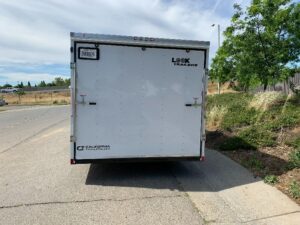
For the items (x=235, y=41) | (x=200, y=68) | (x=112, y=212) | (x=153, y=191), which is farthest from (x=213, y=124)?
(x=112, y=212)

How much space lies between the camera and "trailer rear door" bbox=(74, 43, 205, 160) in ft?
24.4

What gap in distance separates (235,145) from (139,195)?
13.8ft

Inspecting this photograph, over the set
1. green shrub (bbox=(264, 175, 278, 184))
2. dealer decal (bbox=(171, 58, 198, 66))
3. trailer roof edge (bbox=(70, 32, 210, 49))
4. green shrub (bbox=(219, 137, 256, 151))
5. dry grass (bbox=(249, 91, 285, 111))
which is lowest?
green shrub (bbox=(264, 175, 278, 184))

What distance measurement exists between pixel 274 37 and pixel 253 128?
248 inches

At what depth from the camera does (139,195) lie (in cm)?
663

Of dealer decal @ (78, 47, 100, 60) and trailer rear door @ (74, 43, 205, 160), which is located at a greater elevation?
dealer decal @ (78, 47, 100, 60)

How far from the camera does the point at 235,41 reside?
16578mm

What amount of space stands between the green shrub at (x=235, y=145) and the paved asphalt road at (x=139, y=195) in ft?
2.07

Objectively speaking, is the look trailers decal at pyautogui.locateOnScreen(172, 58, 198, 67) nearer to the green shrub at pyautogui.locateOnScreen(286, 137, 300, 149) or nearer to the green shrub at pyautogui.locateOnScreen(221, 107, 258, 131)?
the green shrub at pyautogui.locateOnScreen(286, 137, 300, 149)

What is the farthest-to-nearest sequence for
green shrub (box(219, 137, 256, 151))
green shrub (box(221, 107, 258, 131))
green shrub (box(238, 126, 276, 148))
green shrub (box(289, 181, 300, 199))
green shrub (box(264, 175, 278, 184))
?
1. green shrub (box(221, 107, 258, 131))
2. green shrub (box(219, 137, 256, 151))
3. green shrub (box(238, 126, 276, 148))
4. green shrub (box(264, 175, 278, 184))
5. green shrub (box(289, 181, 300, 199))

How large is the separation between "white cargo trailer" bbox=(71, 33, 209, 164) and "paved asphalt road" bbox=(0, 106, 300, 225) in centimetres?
57

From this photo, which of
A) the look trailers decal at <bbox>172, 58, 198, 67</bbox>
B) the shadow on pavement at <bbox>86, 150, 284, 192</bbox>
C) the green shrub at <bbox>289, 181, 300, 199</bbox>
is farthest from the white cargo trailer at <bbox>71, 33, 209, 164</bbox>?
the green shrub at <bbox>289, 181, 300, 199</bbox>

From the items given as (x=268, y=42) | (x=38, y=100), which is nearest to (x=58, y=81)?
(x=38, y=100)

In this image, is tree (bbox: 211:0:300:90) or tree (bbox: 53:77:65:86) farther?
tree (bbox: 53:77:65:86)
